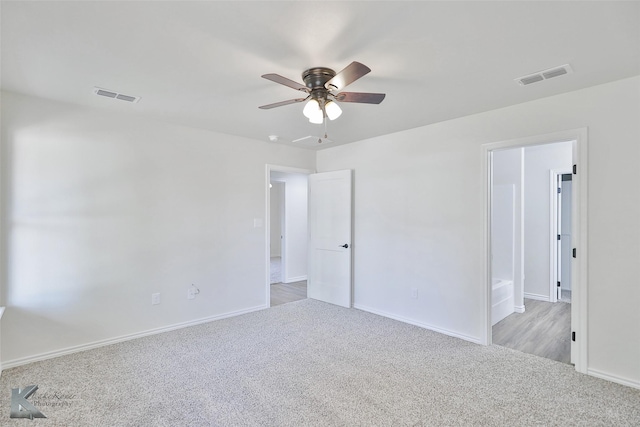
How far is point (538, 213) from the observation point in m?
5.19

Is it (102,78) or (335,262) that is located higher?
(102,78)

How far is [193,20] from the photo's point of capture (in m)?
1.76

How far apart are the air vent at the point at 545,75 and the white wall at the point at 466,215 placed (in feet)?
1.72

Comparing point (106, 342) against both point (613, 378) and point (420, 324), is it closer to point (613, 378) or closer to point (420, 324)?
point (420, 324)

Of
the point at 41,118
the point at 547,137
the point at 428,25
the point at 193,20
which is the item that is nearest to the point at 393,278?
the point at 547,137

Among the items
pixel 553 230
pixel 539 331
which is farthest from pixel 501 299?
pixel 553 230

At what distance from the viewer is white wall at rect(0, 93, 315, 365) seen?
2.87 m

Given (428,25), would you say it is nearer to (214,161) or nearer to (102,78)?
(102,78)

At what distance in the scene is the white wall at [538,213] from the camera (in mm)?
5031

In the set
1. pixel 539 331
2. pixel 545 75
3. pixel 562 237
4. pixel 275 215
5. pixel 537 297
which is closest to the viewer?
pixel 545 75

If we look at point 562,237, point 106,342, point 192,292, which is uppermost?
point 562,237

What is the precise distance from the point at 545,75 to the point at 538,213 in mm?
3492

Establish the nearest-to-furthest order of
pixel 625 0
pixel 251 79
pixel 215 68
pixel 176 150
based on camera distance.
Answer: pixel 625 0
pixel 215 68
pixel 251 79
pixel 176 150

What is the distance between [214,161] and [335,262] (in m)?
2.31
